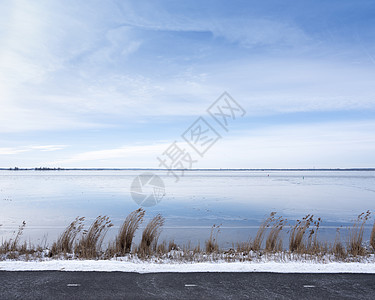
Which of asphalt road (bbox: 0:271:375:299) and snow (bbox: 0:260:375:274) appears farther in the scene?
snow (bbox: 0:260:375:274)

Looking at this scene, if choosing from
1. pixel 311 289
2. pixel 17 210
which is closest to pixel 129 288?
pixel 311 289

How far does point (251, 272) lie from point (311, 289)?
106cm

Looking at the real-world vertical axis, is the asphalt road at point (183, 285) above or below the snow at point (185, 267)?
below

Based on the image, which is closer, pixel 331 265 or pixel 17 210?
pixel 331 265

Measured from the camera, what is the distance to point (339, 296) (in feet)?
14.7

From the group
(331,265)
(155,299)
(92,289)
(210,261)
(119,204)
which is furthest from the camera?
(119,204)

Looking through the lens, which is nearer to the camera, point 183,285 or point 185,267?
point 183,285

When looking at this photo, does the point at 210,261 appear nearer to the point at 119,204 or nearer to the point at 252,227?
the point at 252,227

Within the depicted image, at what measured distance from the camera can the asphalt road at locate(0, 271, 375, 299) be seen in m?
4.52

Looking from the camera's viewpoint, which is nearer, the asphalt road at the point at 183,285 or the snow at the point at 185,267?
the asphalt road at the point at 183,285

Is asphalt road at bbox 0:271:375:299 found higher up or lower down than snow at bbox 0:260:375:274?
lower down

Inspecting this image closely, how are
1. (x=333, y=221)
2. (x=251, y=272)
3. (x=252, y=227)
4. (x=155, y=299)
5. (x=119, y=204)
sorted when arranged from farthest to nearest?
(x=119, y=204)
(x=333, y=221)
(x=252, y=227)
(x=251, y=272)
(x=155, y=299)

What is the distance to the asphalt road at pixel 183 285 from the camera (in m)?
4.52

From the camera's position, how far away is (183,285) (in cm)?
488
